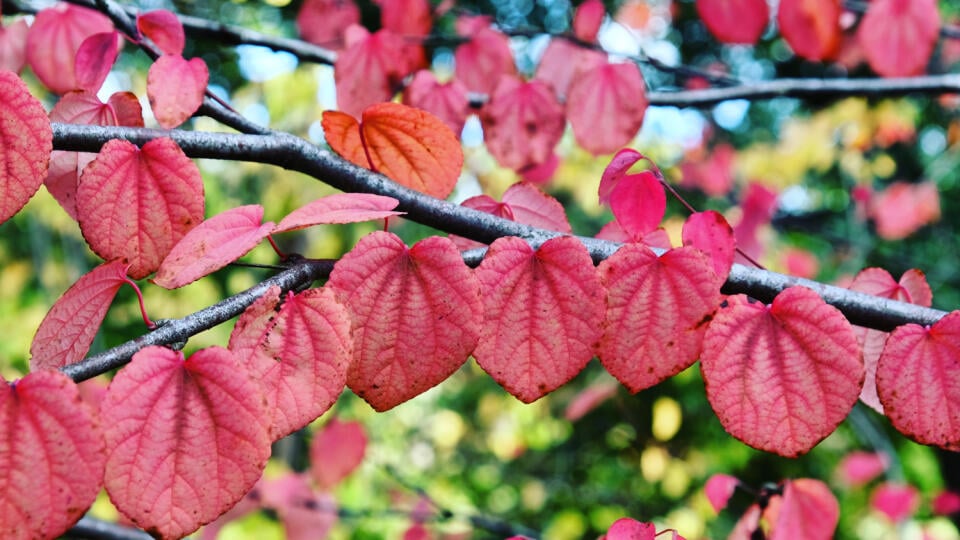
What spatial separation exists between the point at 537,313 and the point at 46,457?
370 mm

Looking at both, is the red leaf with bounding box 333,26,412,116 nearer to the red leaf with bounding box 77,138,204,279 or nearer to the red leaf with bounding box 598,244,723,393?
the red leaf with bounding box 77,138,204,279

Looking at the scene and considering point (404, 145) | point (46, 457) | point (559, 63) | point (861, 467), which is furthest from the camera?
point (861, 467)

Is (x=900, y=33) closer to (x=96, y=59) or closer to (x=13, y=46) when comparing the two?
(x=96, y=59)

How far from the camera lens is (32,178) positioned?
1.82 ft

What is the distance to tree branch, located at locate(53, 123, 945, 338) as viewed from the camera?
64cm

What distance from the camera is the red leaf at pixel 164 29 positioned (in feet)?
3.08

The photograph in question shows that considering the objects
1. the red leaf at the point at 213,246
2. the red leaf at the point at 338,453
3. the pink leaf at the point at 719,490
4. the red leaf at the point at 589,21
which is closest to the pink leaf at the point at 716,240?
the red leaf at the point at 213,246

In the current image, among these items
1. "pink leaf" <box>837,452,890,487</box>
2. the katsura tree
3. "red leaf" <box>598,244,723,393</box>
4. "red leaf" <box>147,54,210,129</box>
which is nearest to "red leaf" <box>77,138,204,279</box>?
the katsura tree

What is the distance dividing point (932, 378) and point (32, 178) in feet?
2.47

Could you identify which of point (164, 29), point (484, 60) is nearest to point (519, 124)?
point (484, 60)

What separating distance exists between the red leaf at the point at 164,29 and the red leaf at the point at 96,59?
0.29 ft

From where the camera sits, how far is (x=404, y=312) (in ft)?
1.87

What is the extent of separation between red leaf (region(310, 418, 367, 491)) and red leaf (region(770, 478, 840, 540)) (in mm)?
1284

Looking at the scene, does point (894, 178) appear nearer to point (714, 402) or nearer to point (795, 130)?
point (795, 130)
